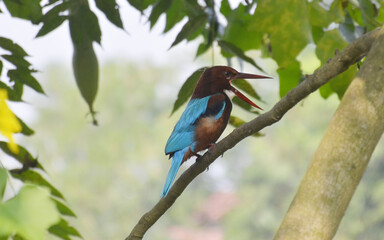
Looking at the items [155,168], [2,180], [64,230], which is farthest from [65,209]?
[155,168]

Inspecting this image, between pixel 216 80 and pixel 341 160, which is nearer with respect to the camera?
pixel 341 160

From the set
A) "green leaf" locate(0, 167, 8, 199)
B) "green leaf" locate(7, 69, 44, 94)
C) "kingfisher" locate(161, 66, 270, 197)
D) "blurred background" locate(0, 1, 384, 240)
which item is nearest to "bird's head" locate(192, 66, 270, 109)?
"kingfisher" locate(161, 66, 270, 197)

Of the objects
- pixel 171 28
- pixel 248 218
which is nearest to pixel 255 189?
pixel 248 218

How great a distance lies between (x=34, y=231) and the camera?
1.07ft

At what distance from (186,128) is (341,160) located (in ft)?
1.36

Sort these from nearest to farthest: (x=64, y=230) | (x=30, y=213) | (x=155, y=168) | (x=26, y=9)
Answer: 1. (x=30, y=213)
2. (x=64, y=230)
3. (x=26, y=9)
4. (x=155, y=168)

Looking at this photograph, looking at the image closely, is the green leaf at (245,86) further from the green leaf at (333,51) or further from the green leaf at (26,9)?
the green leaf at (26,9)

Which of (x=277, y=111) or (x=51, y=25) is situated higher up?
(x=51, y=25)

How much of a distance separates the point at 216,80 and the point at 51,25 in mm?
346

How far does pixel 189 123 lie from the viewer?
3.78ft

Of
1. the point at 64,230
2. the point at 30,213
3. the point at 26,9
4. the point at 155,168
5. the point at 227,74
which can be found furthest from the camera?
the point at 155,168

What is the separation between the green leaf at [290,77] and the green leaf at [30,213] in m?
0.87

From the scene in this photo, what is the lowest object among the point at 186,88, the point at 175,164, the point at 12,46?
the point at 175,164

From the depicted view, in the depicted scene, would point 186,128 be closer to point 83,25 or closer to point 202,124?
point 202,124
